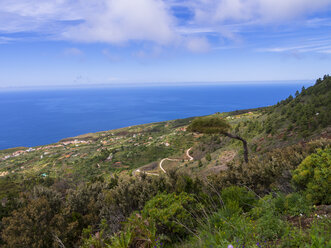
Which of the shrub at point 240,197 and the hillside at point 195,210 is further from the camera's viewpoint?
the shrub at point 240,197

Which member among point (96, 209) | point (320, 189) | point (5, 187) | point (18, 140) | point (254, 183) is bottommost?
point (18, 140)

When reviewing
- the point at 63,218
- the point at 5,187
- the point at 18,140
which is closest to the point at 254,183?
the point at 63,218

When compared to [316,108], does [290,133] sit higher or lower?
lower

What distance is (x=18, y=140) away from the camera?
125625 mm

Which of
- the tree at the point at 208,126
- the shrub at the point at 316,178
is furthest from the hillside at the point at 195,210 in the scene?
the tree at the point at 208,126

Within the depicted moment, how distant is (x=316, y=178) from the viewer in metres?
4.82

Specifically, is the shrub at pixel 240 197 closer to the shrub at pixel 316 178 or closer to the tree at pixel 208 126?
the shrub at pixel 316 178

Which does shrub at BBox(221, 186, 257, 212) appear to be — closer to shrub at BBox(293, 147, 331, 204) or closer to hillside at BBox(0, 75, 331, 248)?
hillside at BBox(0, 75, 331, 248)

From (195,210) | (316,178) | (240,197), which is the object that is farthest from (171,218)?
(316,178)

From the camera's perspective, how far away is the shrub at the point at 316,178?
4594mm

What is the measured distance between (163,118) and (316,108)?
160 metres

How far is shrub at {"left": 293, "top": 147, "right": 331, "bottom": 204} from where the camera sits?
459 centimetres

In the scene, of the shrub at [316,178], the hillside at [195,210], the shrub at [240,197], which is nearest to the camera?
the hillside at [195,210]

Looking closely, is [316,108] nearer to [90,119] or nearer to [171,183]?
[171,183]
